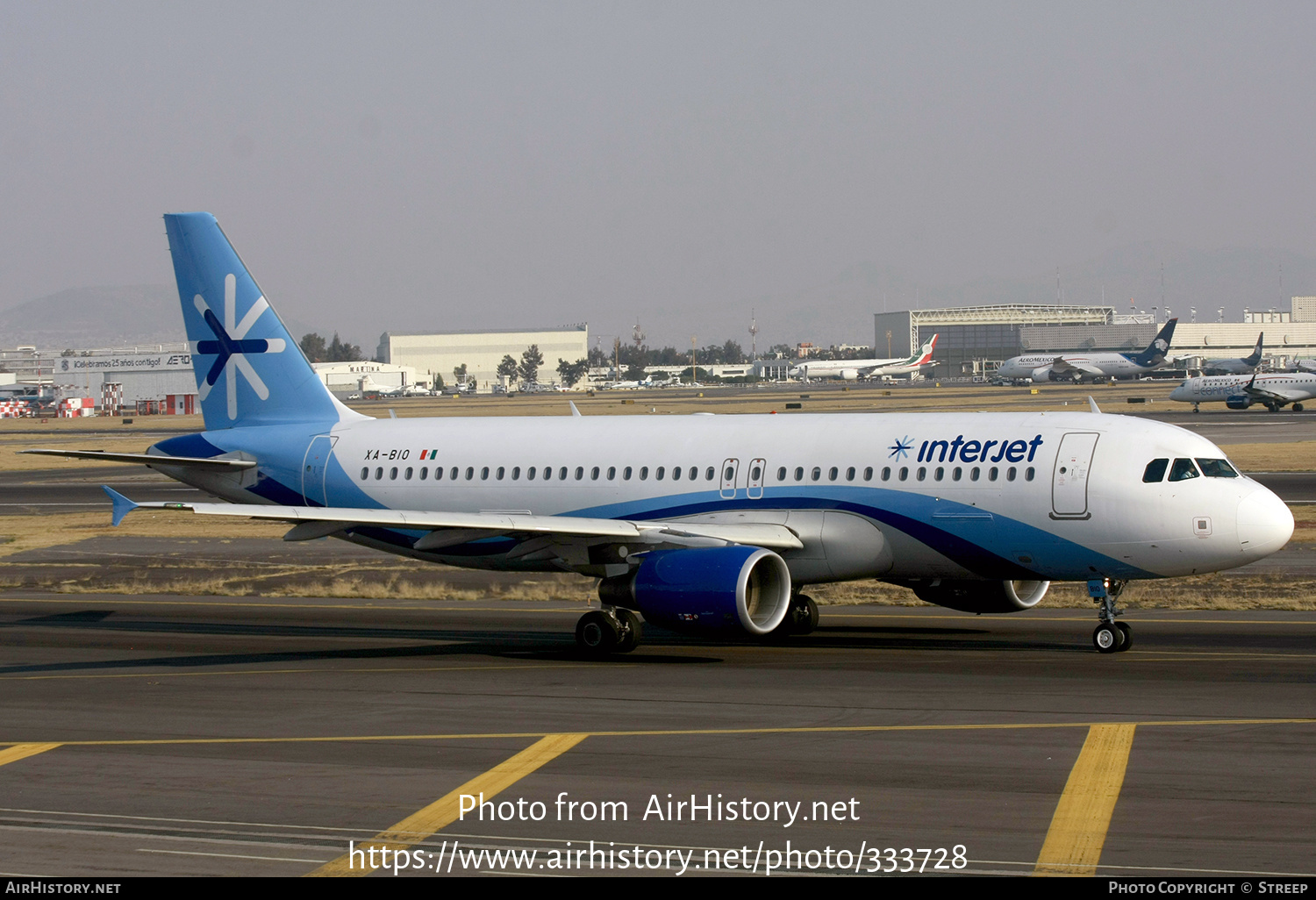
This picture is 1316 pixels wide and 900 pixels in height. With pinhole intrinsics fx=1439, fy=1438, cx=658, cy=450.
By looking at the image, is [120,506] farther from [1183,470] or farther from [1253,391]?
[1253,391]

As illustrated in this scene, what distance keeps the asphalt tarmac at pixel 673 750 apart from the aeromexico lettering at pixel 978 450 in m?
3.55

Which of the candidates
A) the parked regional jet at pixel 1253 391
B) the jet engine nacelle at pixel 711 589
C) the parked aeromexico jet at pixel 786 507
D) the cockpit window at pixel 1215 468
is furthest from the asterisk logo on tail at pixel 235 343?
the parked regional jet at pixel 1253 391

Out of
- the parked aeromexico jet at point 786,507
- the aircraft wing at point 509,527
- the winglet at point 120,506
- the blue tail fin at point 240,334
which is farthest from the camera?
the blue tail fin at point 240,334

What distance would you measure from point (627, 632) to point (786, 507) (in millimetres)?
3874

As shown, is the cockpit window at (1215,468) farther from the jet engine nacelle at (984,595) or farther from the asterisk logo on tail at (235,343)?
the asterisk logo on tail at (235,343)

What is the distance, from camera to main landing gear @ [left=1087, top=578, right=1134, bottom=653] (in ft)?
83.3

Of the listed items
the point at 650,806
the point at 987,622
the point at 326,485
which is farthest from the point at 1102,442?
the point at 326,485

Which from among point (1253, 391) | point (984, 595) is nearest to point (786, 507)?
point (984, 595)

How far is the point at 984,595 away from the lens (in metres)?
28.6

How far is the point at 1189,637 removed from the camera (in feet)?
89.2

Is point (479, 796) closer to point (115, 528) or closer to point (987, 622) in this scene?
point (987, 622)

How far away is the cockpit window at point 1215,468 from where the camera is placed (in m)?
25.2

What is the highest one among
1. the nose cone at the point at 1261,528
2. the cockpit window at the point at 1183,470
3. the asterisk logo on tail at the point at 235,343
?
the asterisk logo on tail at the point at 235,343

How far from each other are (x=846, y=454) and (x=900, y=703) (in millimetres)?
7347
